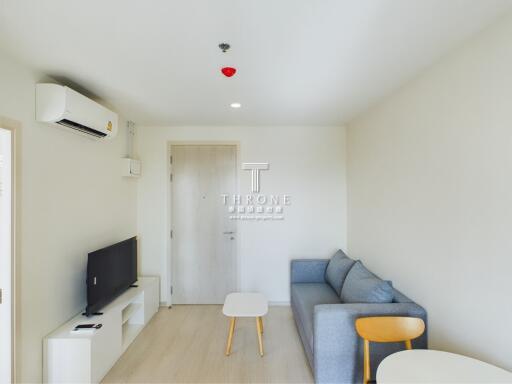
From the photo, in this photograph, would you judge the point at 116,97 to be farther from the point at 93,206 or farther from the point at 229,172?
the point at 229,172

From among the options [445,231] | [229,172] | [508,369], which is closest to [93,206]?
[229,172]

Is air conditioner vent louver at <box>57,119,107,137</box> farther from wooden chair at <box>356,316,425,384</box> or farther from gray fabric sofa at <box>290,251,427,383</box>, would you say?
wooden chair at <box>356,316,425,384</box>

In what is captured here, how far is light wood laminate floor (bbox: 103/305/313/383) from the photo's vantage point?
2250 millimetres

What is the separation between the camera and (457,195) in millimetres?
1707

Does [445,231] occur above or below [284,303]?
above

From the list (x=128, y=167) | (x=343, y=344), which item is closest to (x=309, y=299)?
(x=343, y=344)

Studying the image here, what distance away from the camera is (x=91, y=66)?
1.91 metres

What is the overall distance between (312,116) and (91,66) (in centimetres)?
233

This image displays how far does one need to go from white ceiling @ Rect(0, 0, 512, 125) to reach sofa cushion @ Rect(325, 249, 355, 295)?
5.96ft

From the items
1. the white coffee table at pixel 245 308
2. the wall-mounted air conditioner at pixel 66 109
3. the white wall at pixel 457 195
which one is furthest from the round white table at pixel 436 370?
the wall-mounted air conditioner at pixel 66 109

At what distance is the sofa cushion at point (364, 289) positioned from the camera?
2146 millimetres

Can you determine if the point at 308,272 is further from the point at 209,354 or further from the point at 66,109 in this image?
the point at 66,109

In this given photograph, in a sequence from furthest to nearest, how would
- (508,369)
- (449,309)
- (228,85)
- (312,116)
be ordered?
(312,116) → (228,85) → (449,309) → (508,369)

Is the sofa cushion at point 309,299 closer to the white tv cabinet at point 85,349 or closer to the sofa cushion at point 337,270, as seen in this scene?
the sofa cushion at point 337,270
